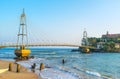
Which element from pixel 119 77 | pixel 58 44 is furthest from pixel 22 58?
pixel 58 44

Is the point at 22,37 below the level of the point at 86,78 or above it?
above

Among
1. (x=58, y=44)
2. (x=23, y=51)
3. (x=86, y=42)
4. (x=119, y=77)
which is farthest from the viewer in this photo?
Result: (x=86, y=42)

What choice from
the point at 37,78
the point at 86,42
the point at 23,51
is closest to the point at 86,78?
the point at 37,78

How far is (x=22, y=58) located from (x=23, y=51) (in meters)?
2.08

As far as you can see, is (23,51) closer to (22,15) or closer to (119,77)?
(22,15)

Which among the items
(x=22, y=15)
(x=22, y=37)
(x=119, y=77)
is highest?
(x=22, y=15)

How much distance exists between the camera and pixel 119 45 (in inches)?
7293

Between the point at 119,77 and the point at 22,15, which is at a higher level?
the point at 22,15

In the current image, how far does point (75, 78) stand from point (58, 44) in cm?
11878

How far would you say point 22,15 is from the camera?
85812 millimetres

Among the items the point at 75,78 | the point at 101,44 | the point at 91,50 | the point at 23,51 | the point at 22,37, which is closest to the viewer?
the point at 75,78

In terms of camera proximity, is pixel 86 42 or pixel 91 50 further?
pixel 86 42

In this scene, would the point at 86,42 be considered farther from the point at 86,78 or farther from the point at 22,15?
the point at 86,78

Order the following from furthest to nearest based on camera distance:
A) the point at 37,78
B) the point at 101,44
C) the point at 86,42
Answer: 1. the point at 86,42
2. the point at 101,44
3. the point at 37,78
